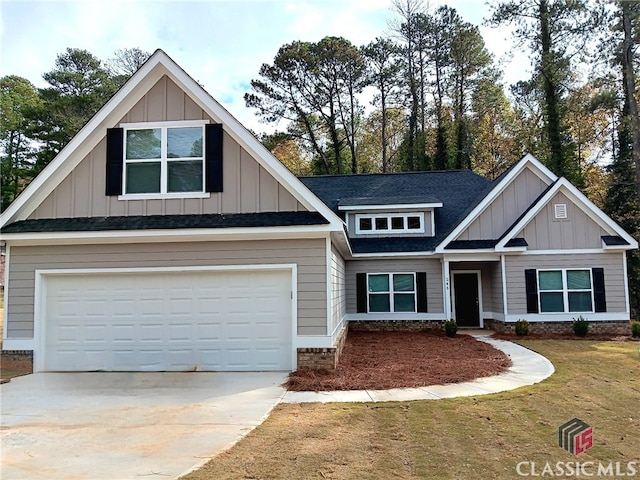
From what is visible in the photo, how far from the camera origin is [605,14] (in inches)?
835

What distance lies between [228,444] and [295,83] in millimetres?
30323

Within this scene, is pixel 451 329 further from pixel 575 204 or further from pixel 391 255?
pixel 575 204

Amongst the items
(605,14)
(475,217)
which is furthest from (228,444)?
(605,14)

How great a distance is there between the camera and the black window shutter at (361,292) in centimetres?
1623

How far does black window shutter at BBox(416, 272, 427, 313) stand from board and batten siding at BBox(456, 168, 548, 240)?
1.89 m

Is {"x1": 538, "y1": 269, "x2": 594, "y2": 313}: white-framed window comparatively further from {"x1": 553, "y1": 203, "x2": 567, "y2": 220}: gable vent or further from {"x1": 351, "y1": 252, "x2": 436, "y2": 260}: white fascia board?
{"x1": 351, "y1": 252, "x2": 436, "y2": 260}: white fascia board

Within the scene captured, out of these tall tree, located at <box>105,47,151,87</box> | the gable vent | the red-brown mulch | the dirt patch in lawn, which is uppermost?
tall tree, located at <box>105,47,151,87</box>

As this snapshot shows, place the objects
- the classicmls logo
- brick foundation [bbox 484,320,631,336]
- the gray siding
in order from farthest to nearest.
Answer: the gray siding, brick foundation [bbox 484,320,631,336], the classicmls logo

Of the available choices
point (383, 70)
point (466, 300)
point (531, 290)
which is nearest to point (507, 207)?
point (531, 290)

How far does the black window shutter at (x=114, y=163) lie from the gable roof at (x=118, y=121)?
248 mm

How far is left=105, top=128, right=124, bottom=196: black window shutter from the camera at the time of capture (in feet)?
31.0

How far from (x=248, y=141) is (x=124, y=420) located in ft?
18.4

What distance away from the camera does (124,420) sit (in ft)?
19.0
